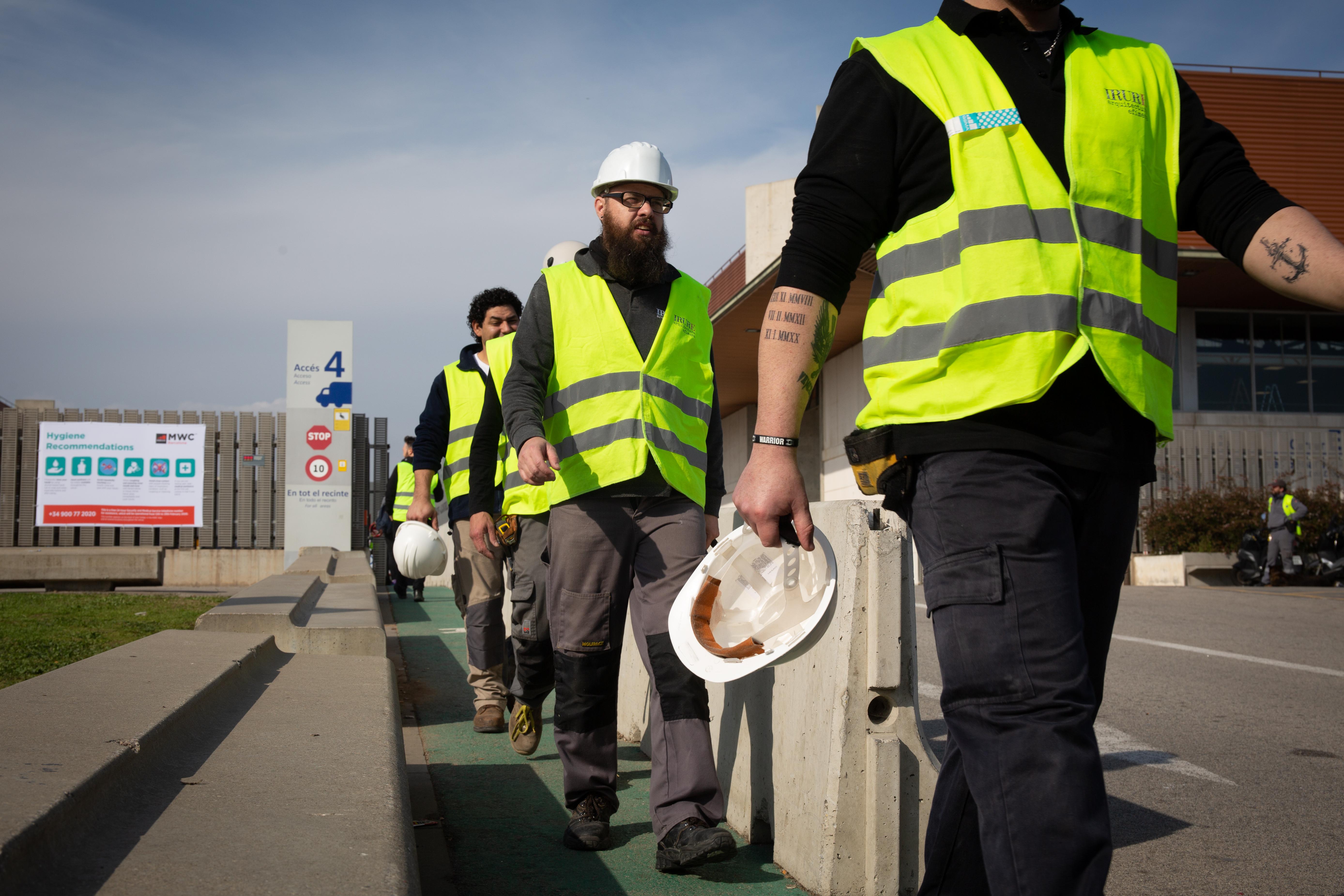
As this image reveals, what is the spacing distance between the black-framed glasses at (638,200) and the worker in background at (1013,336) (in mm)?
1947

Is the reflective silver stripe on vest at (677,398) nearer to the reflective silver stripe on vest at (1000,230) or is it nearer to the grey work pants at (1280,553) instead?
the reflective silver stripe on vest at (1000,230)

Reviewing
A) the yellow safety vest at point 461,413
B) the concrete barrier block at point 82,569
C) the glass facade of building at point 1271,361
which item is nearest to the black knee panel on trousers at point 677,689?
the yellow safety vest at point 461,413

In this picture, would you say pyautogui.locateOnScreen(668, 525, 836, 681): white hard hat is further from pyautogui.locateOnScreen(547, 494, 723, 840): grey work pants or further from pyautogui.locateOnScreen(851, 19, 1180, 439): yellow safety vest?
pyautogui.locateOnScreen(547, 494, 723, 840): grey work pants

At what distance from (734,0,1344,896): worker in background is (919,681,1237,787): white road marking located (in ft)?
8.43

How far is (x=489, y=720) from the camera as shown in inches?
219

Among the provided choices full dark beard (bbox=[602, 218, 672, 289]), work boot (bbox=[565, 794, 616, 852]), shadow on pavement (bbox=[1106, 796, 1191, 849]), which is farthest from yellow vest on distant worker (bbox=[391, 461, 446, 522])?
shadow on pavement (bbox=[1106, 796, 1191, 849])

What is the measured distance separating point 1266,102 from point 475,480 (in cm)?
2485

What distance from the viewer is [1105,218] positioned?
1955 millimetres

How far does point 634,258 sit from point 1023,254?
2.21m

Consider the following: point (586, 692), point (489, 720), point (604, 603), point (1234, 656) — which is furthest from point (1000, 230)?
point (1234, 656)

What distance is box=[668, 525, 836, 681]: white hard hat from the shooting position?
2229 millimetres

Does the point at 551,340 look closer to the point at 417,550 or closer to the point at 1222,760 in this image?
the point at 417,550

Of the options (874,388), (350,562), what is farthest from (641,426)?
(350,562)

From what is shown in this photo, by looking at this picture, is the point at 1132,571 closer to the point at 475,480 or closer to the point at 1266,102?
the point at 1266,102
